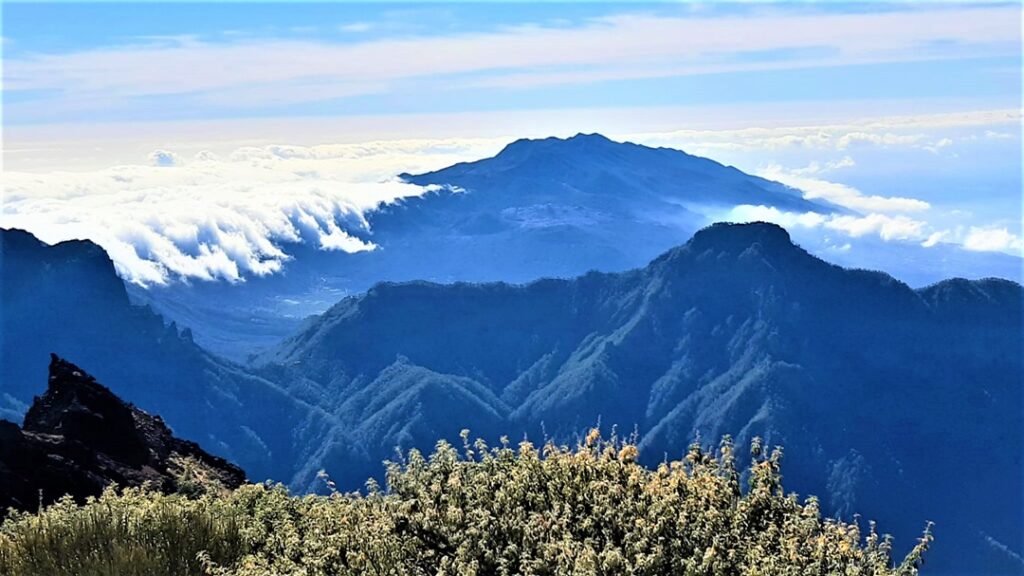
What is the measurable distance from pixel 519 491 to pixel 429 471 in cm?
312

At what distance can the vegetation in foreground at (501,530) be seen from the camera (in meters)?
25.3

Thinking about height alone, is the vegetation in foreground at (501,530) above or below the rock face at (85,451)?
above

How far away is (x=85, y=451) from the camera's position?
55.8 meters

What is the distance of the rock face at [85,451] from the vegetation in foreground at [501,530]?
18.9m

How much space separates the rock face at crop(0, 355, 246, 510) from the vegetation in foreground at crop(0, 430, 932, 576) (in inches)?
742

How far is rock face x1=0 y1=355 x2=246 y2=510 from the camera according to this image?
51625 millimetres

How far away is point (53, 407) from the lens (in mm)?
67688

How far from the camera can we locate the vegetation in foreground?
25.3 meters

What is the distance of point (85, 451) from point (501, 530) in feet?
115

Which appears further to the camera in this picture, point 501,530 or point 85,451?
point 85,451

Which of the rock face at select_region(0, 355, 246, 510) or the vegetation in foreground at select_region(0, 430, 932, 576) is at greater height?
the vegetation in foreground at select_region(0, 430, 932, 576)

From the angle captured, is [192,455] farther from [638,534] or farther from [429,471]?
[638,534]

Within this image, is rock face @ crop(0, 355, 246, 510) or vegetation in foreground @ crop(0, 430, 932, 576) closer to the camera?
vegetation in foreground @ crop(0, 430, 932, 576)

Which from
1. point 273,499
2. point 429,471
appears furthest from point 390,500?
point 273,499
